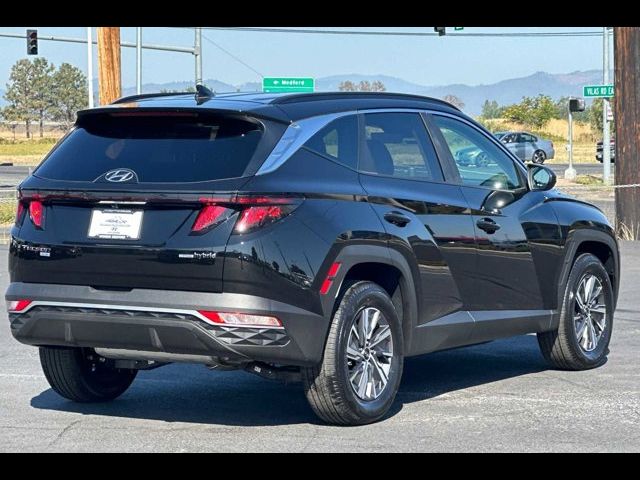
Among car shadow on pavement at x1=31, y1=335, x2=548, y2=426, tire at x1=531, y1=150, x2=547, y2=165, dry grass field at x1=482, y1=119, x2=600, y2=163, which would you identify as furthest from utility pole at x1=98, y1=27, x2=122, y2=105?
dry grass field at x1=482, y1=119, x2=600, y2=163

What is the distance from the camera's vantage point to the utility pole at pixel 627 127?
65.3 feet

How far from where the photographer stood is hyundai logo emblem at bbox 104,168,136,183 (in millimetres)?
7086

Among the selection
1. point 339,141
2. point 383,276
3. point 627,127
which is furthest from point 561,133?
point 339,141

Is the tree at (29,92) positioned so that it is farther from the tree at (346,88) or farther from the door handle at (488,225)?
the door handle at (488,225)

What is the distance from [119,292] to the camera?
22.9ft

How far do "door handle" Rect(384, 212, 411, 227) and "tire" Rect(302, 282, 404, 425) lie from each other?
15.0 inches

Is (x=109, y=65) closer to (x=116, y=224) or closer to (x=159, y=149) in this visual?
(x=159, y=149)

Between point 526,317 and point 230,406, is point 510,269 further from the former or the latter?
point 230,406

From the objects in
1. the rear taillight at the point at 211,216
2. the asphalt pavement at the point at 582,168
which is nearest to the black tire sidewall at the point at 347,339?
the rear taillight at the point at 211,216

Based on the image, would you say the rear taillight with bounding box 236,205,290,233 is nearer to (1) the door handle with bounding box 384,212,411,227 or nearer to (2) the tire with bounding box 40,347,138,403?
(1) the door handle with bounding box 384,212,411,227

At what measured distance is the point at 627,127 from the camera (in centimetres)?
2020

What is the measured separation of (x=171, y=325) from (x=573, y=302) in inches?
141

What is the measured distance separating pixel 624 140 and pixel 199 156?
1429 centimetres
